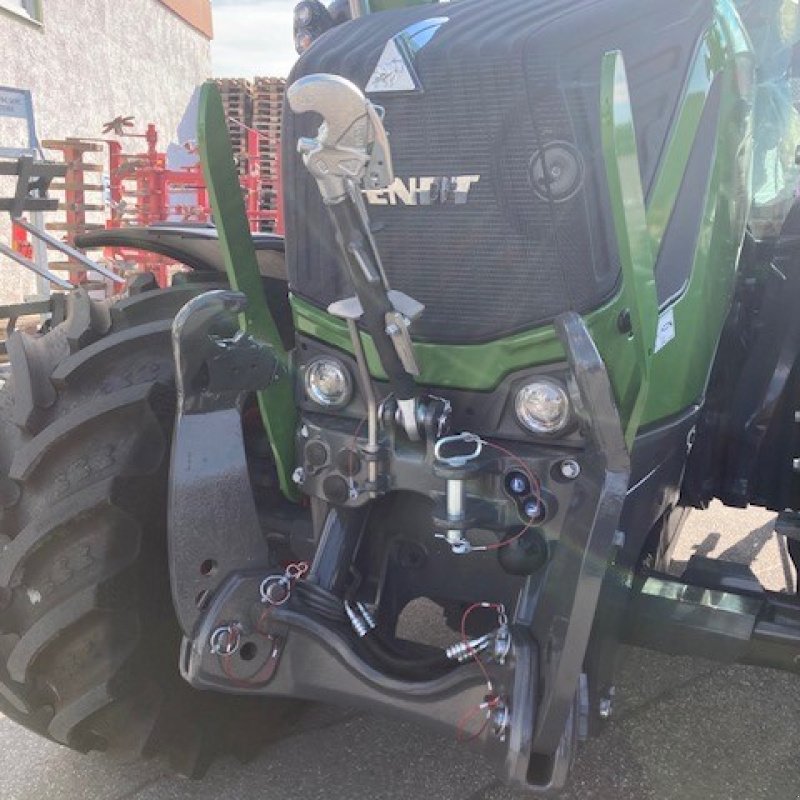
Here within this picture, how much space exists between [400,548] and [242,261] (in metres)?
0.82

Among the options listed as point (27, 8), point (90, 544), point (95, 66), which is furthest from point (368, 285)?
point (95, 66)

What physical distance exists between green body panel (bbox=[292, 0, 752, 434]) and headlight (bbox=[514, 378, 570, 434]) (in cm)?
6

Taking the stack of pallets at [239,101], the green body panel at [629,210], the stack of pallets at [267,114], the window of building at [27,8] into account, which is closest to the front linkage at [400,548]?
the green body panel at [629,210]

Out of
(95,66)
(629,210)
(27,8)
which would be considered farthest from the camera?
(95,66)

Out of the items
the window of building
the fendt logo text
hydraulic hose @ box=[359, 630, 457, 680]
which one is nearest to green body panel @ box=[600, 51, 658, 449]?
the fendt logo text

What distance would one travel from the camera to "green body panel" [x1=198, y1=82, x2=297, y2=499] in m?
Result: 2.16

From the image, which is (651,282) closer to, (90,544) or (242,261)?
(242,261)

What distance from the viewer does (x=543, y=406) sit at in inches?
82.0

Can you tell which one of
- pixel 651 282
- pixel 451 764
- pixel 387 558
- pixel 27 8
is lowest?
pixel 451 764

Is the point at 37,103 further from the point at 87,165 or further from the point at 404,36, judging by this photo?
the point at 404,36

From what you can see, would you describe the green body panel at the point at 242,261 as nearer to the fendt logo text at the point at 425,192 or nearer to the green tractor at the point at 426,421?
the green tractor at the point at 426,421

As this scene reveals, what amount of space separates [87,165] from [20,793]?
9983mm

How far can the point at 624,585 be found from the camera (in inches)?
85.7

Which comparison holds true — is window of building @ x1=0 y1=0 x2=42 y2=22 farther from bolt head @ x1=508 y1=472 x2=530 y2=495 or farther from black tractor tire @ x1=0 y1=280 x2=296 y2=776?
bolt head @ x1=508 y1=472 x2=530 y2=495
